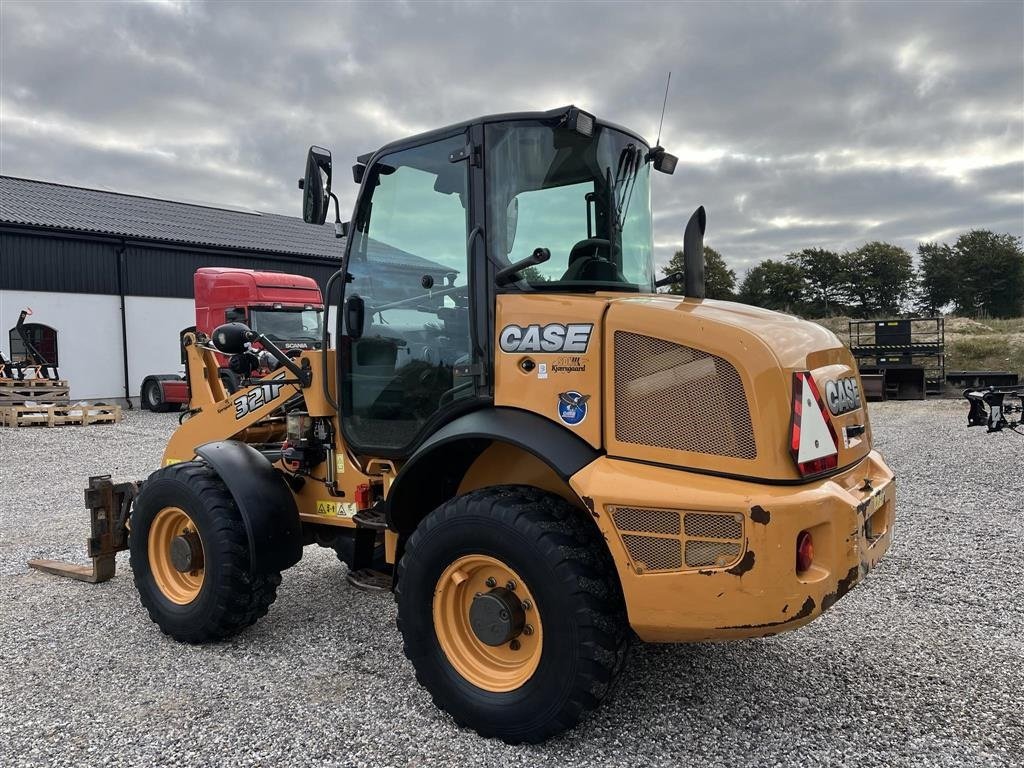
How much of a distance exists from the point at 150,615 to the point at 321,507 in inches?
45.9

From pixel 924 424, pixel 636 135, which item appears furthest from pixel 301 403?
pixel 924 424

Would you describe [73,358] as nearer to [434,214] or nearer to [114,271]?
[114,271]

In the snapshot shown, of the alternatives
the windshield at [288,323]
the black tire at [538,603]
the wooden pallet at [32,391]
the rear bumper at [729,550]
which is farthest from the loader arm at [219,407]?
the wooden pallet at [32,391]

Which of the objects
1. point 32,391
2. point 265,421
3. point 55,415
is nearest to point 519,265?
point 265,421

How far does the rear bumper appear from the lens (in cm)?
268

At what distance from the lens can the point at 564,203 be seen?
3.55 metres

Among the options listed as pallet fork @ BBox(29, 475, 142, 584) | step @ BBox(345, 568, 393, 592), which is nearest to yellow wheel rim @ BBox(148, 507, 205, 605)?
pallet fork @ BBox(29, 475, 142, 584)

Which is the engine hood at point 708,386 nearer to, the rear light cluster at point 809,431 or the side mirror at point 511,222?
the rear light cluster at point 809,431

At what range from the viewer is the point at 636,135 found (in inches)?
152

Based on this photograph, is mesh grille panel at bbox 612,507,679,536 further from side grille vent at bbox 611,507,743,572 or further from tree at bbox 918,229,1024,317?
tree at bbox 918,229,1024,317

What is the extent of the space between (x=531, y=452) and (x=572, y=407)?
0.81 ft

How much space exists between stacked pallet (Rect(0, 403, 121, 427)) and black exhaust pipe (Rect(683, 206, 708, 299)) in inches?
608

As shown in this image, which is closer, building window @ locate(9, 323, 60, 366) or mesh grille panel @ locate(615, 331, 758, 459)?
mesh grille panel @ locate(615, 331, 758, 459)

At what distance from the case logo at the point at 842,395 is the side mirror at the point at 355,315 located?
87.5 inches
